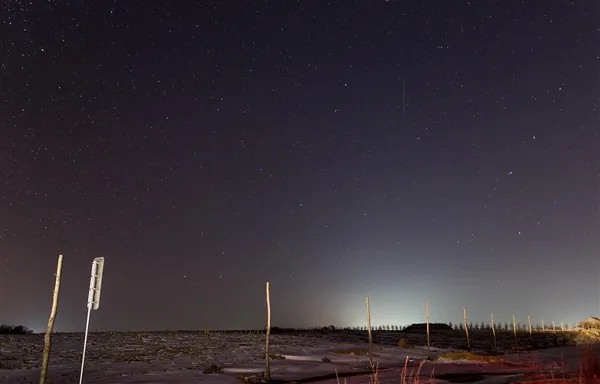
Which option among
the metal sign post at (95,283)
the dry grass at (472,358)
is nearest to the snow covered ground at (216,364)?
the dry grass at (472,358)

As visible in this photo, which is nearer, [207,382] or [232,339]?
[207,382]

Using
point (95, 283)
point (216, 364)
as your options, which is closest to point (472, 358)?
point (216, 364)

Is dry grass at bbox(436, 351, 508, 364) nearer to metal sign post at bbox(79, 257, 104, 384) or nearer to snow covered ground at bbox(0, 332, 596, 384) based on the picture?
snow covered ground at bbox(0, 332, 596, 384)

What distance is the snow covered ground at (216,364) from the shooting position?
20.9 metres

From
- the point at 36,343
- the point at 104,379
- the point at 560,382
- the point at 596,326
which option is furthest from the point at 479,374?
the point at 596,326

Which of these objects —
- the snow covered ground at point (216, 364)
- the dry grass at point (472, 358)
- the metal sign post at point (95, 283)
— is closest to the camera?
the metal sign post at point (95, 283)

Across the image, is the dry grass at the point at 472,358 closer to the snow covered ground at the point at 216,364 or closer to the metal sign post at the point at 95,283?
Answer: the snow covered ground at the point at 216,364

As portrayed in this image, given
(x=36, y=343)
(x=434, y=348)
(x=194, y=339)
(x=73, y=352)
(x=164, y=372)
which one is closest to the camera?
(x=164, y=372)

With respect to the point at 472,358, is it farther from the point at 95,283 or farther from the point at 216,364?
the point at 95,283

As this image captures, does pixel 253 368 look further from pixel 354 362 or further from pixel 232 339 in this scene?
pixel 232 339

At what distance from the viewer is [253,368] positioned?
25391mm

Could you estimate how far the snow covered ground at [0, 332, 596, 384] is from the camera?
20922 millimetres

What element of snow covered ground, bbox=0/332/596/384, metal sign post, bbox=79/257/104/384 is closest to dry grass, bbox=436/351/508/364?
snow covered ground, bbox=0/332/596/384

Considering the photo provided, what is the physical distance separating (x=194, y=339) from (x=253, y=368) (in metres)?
17.8
